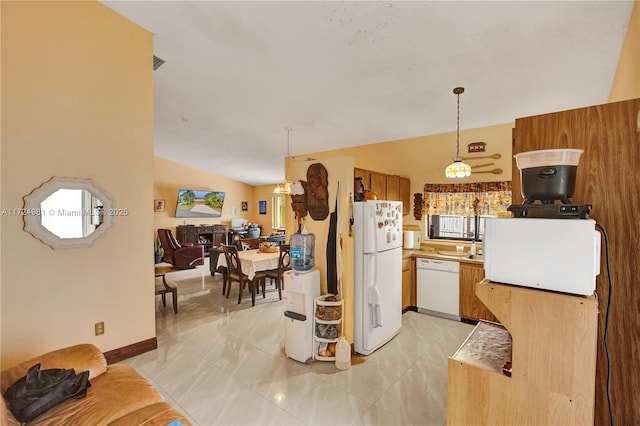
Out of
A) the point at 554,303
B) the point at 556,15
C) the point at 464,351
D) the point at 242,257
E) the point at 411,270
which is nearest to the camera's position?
the point at 554,303

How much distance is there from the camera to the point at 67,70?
250cm

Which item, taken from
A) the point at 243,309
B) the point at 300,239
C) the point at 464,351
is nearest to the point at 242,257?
the point at 243,309

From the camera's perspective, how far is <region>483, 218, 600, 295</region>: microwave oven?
3.50 feet

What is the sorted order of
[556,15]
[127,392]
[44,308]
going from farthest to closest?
[44,308], [556,15], [127,392]

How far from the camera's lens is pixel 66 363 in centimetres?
175

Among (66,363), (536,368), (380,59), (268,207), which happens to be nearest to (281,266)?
(66,363)

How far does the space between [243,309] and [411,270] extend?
8.34ft

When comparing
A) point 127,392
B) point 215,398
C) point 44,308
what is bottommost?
point 215,398

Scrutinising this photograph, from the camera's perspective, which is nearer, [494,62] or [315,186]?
[494,62]

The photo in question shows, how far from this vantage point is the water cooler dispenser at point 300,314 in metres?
2.77

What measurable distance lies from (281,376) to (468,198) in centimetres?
348

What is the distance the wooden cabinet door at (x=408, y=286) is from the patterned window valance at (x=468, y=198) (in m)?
1.01

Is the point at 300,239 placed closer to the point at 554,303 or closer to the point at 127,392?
the point at 127,392

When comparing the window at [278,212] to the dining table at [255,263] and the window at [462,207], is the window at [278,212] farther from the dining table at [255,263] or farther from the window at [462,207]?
the window at [462,207]
